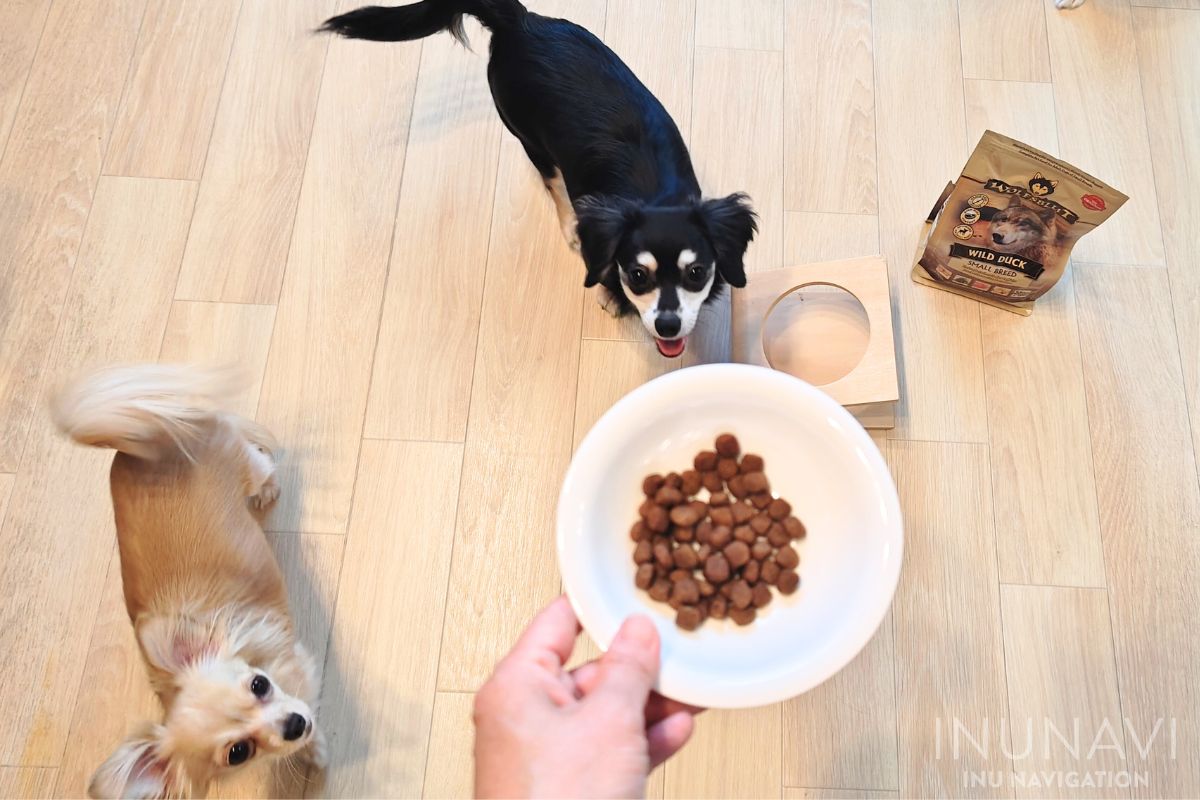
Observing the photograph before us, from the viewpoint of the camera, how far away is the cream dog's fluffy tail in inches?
51.3

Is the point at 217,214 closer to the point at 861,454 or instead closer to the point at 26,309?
the point at 26,309

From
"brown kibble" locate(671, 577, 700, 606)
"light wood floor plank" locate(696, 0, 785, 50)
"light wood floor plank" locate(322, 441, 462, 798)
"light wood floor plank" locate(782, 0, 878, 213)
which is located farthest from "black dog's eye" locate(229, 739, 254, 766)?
"light wood floor plank" locate(696, 0, 785, 50)

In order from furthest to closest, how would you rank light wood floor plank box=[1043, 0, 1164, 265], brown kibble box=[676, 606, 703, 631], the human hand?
light wood floor plank box=[1043, 0, 1164, 265] < brown kibble box=[676, 606, 703, 631] < the human hand

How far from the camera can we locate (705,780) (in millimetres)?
1499

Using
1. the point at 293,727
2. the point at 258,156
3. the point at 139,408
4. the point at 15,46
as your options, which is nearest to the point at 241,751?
the point at 293,727

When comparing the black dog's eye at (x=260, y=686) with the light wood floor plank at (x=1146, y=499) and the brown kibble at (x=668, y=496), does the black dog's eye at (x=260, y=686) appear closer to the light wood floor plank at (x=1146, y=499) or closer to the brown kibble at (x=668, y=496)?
the brown kibble at (x=668, y=496)

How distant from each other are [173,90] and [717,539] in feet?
5.61

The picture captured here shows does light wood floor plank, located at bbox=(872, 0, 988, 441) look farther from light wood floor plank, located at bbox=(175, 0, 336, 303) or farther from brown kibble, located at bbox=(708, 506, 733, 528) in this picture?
light wood floor plank, located at bbox=(175, 0, 336, 303)

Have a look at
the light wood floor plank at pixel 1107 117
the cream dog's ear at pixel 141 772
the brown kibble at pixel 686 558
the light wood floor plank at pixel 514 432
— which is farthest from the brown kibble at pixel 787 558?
the light wood floor plank at pixel 1107 117

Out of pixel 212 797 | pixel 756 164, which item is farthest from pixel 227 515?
pixel 756 164

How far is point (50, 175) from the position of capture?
1.94 m

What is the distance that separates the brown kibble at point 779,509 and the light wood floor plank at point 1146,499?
2.56 ft

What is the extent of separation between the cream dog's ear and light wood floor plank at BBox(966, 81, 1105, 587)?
1463 mm

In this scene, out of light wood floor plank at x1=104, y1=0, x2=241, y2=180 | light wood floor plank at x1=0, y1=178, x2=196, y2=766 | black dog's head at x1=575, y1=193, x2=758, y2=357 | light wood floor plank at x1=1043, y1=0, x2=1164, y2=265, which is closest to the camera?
black dog's head at x1=575, y1=193, x2=758, y2=357
